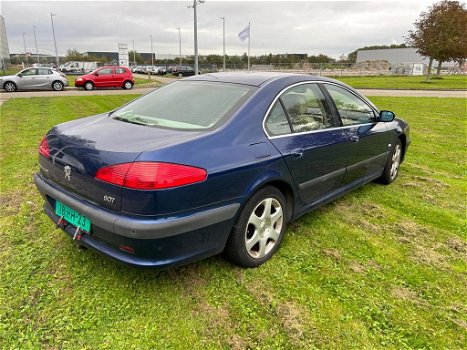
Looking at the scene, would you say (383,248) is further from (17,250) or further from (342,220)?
(17,250)

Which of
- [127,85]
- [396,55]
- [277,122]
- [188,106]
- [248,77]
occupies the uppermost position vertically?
[396,55]

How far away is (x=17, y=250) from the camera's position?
3119 millimetres

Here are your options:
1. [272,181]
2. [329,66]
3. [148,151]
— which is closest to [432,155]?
[272,181]

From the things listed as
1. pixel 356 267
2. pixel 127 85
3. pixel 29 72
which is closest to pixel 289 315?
pixel 356 267

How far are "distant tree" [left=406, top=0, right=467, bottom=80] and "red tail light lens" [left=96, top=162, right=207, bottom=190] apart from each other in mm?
36648

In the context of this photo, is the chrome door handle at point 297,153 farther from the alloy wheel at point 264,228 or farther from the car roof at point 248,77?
the car roof at point 248,77

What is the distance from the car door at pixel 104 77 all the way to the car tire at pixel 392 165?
20582 mm

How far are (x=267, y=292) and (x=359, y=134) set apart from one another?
212 centimetres

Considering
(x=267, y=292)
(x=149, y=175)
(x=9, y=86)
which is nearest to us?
(x=149, y=175)

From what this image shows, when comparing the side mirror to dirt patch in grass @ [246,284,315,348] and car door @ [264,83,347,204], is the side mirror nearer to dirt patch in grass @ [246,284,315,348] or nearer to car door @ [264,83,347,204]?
car door @ [264,83,347,204]

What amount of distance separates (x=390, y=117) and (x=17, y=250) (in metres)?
4.12

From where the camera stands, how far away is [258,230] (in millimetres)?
2912

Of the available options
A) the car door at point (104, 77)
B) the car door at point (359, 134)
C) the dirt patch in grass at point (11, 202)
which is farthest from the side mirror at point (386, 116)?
the car door at point (104, 77)

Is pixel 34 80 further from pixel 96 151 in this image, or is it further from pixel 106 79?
pixel 96 151
